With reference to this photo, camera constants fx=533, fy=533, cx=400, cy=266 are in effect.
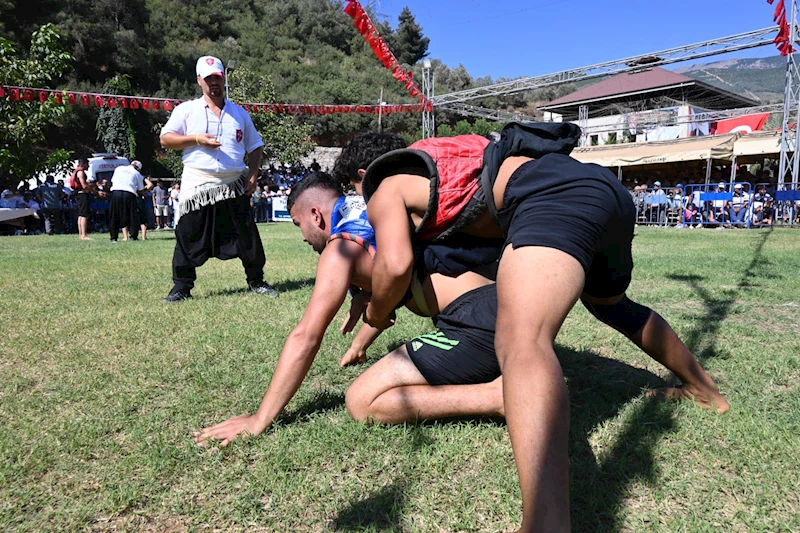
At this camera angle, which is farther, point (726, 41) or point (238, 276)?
point (726, 41)

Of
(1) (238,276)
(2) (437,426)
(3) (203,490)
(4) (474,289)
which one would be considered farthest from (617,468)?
(1) (238,276)

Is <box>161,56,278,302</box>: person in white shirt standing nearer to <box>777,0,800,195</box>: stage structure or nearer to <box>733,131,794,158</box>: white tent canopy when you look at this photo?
<box>777,0,800,195</box>: stage structure

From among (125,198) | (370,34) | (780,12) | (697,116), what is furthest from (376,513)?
(697,116)

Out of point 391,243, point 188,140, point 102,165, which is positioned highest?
point 102,165

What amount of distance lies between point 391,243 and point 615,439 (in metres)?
1.18

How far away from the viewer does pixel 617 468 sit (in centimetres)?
185

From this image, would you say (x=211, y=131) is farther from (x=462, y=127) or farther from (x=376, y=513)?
(x=462, y=127)

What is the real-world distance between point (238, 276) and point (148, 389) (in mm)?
3849

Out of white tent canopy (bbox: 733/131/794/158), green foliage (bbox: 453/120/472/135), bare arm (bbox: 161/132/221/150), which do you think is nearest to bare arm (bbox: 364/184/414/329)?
bare arm (bbox: 161/132/221/150)

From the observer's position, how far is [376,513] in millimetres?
1602

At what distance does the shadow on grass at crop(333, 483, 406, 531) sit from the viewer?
1536 mm

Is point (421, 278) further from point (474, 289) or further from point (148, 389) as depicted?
point (148, 389)

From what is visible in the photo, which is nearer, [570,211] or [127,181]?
[570,211]

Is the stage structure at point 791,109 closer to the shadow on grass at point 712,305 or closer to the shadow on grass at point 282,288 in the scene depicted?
the shadow on grass at point 712,305
